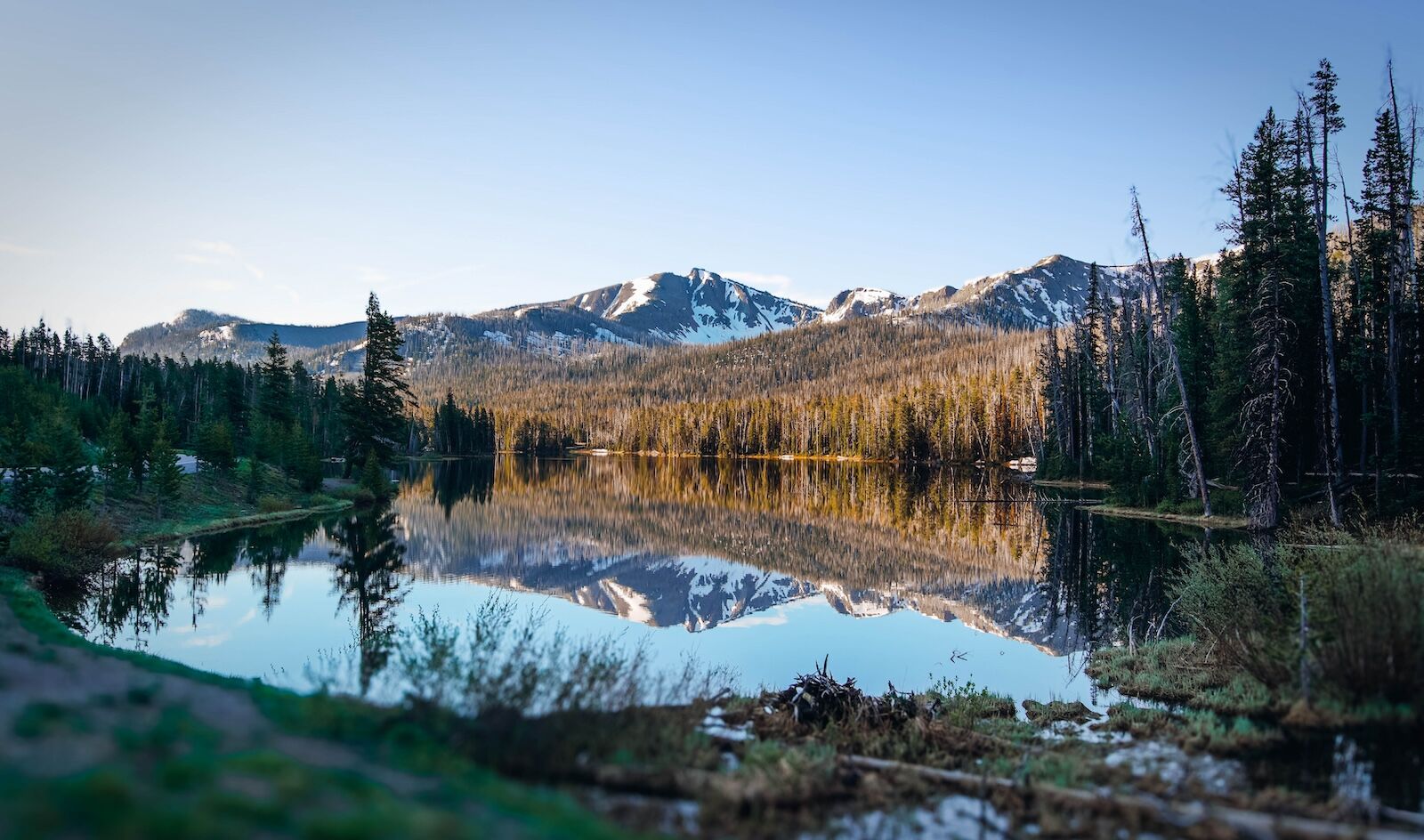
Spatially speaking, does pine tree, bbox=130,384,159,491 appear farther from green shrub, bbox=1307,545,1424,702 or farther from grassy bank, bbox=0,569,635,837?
green shrub, bbox=1307,545,1424,702

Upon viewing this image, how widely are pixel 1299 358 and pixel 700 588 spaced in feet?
87.0

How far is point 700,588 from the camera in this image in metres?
25.4

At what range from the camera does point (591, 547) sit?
111 ft

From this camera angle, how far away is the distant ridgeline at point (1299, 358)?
26766 millimetres

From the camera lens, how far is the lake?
15234 millimetres

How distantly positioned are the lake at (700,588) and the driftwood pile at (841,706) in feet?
8.22

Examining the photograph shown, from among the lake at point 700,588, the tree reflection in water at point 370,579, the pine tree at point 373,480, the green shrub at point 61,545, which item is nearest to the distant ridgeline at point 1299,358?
the lake at point 700,588

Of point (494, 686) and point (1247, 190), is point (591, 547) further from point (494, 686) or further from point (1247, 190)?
point (1247, 190)

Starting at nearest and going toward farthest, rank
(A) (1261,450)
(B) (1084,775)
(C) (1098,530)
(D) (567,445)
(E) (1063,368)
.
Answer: (B) (1084,775)
(A) (1261,450)
(C) (1098,530)
(E) (1063,368)
(D) (567,445)

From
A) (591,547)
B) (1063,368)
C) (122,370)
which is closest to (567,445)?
(122,370)

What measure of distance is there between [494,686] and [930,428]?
95729 mm

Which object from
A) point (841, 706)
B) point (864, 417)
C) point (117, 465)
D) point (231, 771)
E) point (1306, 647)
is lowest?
point (841, 706)

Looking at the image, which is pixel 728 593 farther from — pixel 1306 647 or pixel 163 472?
pixel 163 472

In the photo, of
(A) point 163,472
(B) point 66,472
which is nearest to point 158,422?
(A) point 163,472
